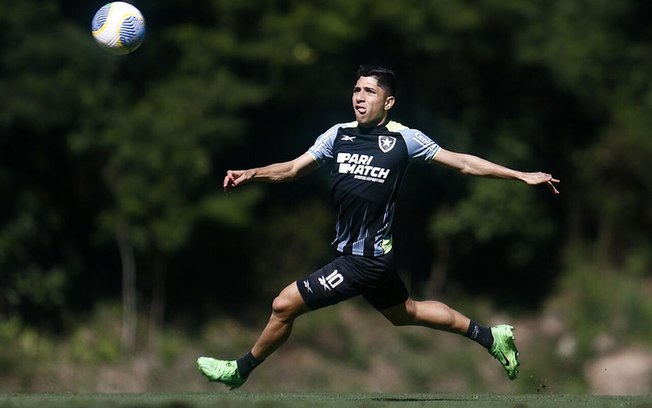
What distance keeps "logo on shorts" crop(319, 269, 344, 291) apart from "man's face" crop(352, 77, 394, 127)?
106 cm

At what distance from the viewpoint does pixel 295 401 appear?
328 inches

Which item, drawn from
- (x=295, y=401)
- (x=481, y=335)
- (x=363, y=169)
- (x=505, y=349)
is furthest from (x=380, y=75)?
(x=295, y=401)

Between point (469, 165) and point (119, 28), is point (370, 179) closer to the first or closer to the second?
point (469, 165)

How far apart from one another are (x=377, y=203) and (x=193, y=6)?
13826 millimetres

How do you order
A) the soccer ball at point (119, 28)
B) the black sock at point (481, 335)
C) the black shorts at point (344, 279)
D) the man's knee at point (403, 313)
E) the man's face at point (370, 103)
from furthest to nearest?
the soccer ball at point (119, 28), the black sock at point (481, 335), the man's knee at point (403, 313), the man's face at point (370, 103), the black shorts at point (344, 279)

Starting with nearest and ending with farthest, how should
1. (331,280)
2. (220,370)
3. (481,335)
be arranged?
(331,280), (220,370), (481,335)

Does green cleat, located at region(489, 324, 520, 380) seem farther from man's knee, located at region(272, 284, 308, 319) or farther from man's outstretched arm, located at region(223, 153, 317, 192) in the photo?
man's outstretched arm, located at region(223, 153, 317, 192)

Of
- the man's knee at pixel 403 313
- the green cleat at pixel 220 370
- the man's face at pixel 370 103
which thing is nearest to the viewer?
the man's face at pixel 370 103

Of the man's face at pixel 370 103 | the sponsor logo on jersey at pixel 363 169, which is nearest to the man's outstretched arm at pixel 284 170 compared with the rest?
the sponsor logo on jersey at pixel 363 169

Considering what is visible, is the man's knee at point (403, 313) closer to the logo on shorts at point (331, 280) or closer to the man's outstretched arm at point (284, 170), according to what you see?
the logo on shorts at point (331, 280)

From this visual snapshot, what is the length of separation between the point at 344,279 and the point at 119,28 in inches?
117

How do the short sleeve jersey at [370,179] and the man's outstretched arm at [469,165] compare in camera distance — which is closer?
the short sleeve jersey at [370,179]

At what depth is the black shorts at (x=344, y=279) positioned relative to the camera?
27.7 feet

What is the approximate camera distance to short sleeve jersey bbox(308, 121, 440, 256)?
334 inches
